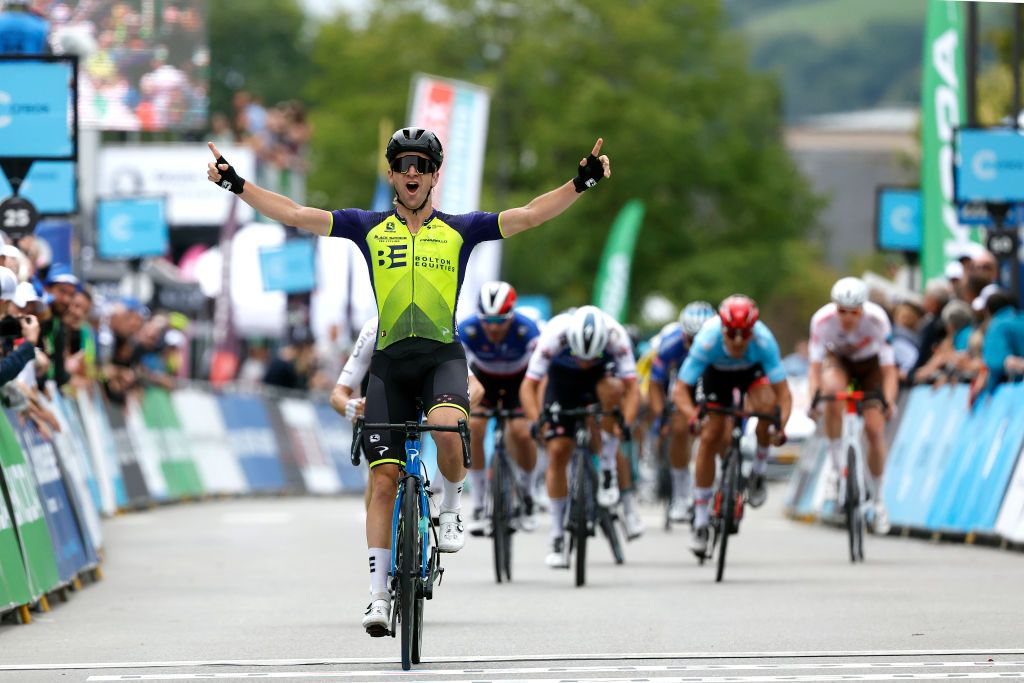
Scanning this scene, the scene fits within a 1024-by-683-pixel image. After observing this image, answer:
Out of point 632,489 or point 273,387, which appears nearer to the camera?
point 632,489

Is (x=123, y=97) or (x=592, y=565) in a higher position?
(x=123, y=97)

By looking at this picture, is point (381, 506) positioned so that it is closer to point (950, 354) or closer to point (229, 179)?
point (229, 179)

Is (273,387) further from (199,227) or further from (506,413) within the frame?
(199,227)

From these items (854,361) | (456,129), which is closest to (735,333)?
(854,361)

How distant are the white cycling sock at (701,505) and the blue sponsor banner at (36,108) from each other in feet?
18.8

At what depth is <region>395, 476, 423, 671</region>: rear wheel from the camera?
9.56 metres

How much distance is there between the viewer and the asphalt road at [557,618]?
9.69 metres

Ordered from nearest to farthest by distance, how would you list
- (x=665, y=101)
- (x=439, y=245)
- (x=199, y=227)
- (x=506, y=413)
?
(x=439, y=245) → (x=506, y=413) → (x=199, y=227) → (x=665, y=101)

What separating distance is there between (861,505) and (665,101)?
4980cm

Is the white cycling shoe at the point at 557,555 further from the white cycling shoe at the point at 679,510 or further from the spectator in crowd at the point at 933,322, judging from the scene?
the spectator in crowd at the point at 933,322

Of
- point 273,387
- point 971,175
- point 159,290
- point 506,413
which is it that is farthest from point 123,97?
point 506,413

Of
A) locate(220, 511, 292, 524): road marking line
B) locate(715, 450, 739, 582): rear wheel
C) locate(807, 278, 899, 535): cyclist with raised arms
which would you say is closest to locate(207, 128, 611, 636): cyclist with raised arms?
locate(715, 450, 739, 582): rear wheel

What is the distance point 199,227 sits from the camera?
181 ft

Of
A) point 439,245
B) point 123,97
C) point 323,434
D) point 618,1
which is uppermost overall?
point 618,1
